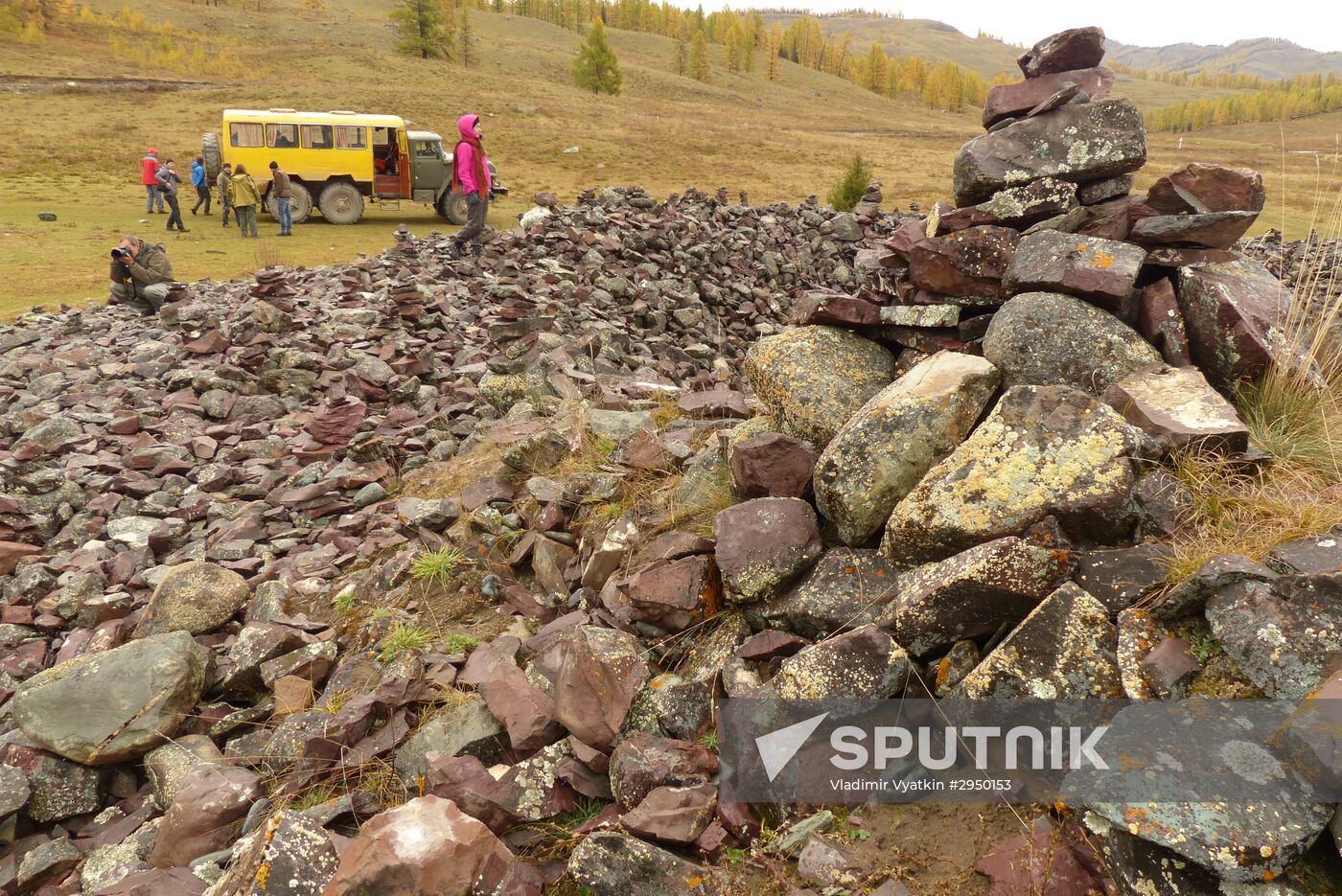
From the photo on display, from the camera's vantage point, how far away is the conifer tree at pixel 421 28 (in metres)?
73.8

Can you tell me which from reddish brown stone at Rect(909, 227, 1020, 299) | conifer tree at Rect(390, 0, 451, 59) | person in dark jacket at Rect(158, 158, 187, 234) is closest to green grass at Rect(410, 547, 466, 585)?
reddish brown stone at Rect(909, 227, 1020, 299)

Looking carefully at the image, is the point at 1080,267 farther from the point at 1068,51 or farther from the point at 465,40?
the point at 465,40

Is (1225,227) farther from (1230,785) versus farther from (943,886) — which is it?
(943,886)

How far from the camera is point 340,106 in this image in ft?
144

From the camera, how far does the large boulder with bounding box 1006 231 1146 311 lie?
12.7 ft

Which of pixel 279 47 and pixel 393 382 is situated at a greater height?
pixel 279 47

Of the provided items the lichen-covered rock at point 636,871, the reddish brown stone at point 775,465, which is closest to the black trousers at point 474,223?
the reddish brown stone at point 775,465

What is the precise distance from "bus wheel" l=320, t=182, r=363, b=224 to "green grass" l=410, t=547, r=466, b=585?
20740 millimetres

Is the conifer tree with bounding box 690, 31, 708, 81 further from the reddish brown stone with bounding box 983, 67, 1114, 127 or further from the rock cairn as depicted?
the reddish brown stone with bounding box 983, 67, 1114, 127

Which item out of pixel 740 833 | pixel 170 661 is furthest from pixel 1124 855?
pixel 170 661

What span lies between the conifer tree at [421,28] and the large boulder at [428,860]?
8311 cm

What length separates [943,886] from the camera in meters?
2.39

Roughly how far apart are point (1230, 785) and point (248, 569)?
6321 mm

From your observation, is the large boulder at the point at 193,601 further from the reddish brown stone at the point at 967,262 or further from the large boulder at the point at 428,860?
the reddish brown stone at the point at 967,262
